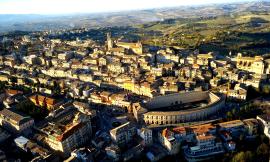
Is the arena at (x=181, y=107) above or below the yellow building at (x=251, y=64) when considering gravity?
below

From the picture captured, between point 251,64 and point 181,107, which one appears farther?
point 251,64

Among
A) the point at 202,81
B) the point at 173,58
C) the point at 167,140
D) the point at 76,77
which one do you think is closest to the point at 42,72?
the point at 76,77

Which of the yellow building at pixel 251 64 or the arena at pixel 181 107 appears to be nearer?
the arena at pixel 181 107

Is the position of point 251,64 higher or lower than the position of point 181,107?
higher

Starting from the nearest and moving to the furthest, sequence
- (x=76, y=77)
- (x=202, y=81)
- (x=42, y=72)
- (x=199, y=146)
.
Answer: (x=199, y=146), (x=202, y=81), (x=76, y=77), (x=42, y=72)

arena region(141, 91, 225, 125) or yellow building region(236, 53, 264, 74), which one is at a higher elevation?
yellow building region(236, 53, 264, 74)

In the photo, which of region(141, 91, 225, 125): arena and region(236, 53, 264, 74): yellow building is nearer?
region(141, 91, 225, 125): arena

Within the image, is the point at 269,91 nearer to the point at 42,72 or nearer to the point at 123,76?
the point at 123,76

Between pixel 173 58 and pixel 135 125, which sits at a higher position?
pixel 173 58
